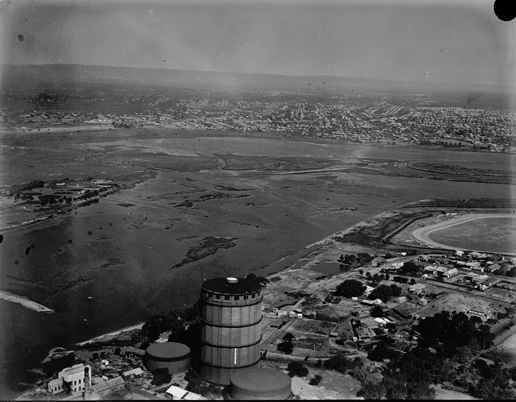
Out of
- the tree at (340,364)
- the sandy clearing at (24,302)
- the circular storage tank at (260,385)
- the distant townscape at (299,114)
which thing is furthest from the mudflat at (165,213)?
the tree at (340,364)

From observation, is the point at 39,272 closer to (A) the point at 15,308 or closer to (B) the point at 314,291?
(A) the point at 15,308

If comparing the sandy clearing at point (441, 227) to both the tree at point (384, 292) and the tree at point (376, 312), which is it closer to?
the tree at point (384, 292)

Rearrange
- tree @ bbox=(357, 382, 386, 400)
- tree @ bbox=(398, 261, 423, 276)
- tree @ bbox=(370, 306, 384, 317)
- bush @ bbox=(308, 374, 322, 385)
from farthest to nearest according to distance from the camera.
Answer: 1. tree @ bbox=(398, 261, 423, 276)
2. tree @ bbox=(370, 306, 384, 317)
3. bush @ bbox=(308, 374, 322, 385)
4. tree @ bbox=(357, 382, 386, 400)

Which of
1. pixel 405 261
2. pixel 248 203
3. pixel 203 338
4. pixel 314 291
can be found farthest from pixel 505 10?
pixel 248 203

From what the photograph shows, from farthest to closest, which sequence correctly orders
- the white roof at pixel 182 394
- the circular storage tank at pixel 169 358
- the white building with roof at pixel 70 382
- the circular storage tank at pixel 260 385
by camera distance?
the circular storage tank at pixel 169 358 → the white building with roof at pixel 70 382 → the white roof at pixel 182 394 → the circular storage tank at pixel 260 385

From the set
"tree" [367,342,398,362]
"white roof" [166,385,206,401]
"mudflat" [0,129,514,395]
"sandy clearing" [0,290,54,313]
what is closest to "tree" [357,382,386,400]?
"tree" [367,342,398,362]

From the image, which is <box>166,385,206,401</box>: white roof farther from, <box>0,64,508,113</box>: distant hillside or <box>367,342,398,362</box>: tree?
<box>0,64,508,113</box>: distant hillside
